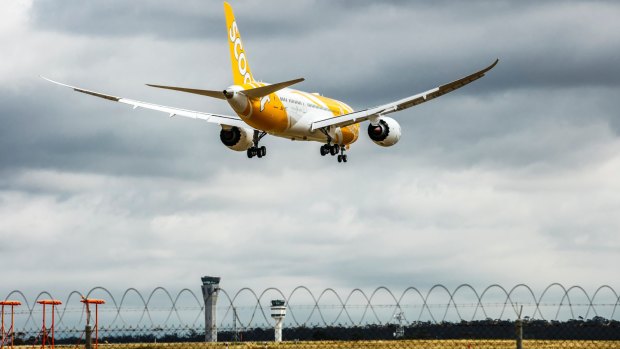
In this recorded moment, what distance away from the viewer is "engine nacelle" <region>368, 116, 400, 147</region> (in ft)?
264

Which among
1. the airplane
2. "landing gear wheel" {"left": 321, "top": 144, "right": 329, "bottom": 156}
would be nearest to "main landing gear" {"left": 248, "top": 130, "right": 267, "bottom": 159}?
the airplane

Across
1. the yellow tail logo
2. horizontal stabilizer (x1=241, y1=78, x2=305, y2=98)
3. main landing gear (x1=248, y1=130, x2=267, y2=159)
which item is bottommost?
main landing gear (x1=248, y1=130, x2=267, y2=159)

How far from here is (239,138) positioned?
257 feet

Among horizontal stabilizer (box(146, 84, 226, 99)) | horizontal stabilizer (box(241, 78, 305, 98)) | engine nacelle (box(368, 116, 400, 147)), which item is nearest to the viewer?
horizontal stabilizer (box(146, 84, 226, 99))

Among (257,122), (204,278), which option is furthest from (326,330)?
(204,278)

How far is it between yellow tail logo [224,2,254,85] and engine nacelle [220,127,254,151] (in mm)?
3755

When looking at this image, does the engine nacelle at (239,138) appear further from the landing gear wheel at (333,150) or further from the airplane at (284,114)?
the landing gear wheel at (333,150)

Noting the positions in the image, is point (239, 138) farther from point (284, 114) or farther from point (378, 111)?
point (378, 111)

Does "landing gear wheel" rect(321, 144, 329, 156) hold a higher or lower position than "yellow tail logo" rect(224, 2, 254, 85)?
lower

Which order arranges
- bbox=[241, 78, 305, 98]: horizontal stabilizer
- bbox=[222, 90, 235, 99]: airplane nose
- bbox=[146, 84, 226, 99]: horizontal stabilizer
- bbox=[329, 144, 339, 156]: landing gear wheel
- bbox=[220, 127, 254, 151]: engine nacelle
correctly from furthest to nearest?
1. bbox=[329, 144, 339, 156]: landing gear wheel
2. bbox=[220, 127, 254, 151]: engine nacelle
3. bbox=[222, 90, 235, 99]: airplane nose
4. bbox=[241, 78, 305, 98]: horizontal stabilizer
5. bbox=[146, 84, 226, 99]: horizontal stabilizer

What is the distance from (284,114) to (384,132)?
9.34 m

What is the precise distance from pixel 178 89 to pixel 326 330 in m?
32.4

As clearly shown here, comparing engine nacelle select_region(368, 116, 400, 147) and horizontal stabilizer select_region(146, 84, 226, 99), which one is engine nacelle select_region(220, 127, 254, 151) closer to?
horizontal stabilizer select_region(146, 84, 226, 99)

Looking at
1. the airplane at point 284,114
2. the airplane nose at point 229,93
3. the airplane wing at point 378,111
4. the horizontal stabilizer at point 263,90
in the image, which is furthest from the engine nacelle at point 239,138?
the airplane nose at point 229,93
